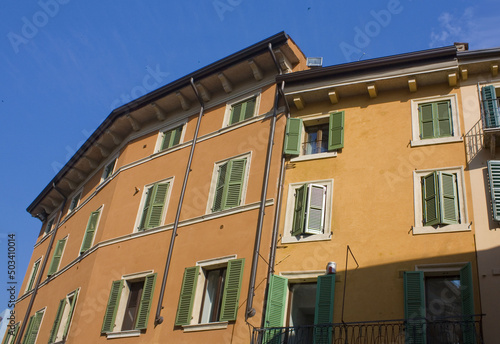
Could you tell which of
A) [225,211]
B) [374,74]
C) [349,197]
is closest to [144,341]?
[225,211]

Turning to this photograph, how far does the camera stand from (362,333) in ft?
42.5

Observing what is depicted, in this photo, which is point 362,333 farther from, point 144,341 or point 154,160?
point 154,160

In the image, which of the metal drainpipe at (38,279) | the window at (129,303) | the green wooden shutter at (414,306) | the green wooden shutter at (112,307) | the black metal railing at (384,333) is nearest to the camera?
the black metal railing at (384,333)

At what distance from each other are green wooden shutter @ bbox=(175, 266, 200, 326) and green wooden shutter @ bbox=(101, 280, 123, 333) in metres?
2.68

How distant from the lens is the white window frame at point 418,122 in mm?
15112

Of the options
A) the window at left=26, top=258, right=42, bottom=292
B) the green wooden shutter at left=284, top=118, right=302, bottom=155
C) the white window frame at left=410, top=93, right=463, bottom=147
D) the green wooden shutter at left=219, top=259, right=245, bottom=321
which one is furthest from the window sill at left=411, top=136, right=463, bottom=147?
the window at left=26, top=258, right=42, bottom=292

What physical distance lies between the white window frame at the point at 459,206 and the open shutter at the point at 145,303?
775cm

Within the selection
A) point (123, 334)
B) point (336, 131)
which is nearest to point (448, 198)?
point (336, 131)

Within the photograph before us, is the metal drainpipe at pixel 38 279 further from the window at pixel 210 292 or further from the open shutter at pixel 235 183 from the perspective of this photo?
→ the open shutter at pixel 235 183

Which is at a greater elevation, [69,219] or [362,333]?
[69,219]

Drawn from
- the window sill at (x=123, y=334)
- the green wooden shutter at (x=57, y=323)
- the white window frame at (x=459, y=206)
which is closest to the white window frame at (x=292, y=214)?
the white window frame at (x=459, y=206)

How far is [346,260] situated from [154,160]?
9286 millimetres

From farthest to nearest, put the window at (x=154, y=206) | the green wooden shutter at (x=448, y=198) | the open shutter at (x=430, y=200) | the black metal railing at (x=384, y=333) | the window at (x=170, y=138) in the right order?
the window at (x=170, y=138) < the window at (x=154, y=206) < the open shutter at (x=430, y=200) < the green wooden shutter at (x=448, y=198) < the black metal railing at (x=384, y=333)

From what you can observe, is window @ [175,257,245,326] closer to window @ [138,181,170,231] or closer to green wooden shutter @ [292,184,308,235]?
green wooden shutter @ [292,184,308,235]
